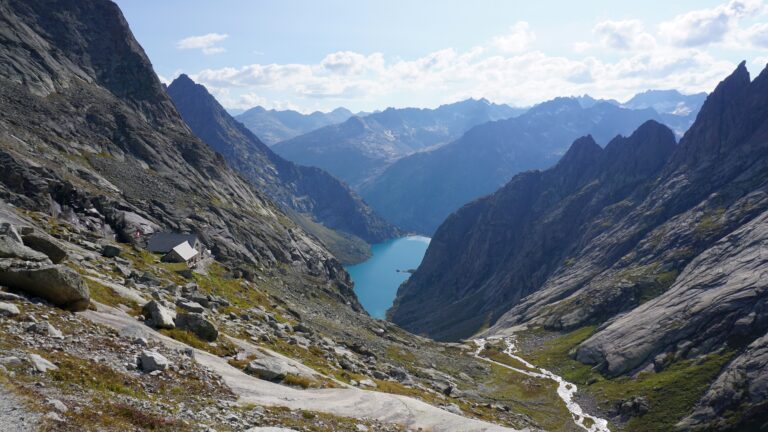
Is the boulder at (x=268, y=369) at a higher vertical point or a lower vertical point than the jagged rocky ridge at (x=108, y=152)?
lower

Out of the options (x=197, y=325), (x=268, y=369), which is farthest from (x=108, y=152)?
(x=268, y=369)

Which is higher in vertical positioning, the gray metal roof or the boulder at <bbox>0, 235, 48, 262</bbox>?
the boulder at <bbox>0, 235, 48, 262</bbox>


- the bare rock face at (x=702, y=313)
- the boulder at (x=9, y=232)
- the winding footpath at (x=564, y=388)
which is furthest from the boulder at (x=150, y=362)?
the bare rock face at (x=702, y=313)

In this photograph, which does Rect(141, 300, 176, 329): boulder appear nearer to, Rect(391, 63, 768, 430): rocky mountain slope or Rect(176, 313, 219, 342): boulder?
Rect(176, 313, 219, 342): boulder

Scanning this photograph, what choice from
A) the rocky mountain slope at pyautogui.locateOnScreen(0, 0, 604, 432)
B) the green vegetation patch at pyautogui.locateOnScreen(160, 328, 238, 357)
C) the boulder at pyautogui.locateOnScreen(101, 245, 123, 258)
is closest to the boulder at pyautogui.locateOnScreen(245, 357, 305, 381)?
the rocky mountain slope at pyautogui.locateOnScreen(0, 0, 604, 432)

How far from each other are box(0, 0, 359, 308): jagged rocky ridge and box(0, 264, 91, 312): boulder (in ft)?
151

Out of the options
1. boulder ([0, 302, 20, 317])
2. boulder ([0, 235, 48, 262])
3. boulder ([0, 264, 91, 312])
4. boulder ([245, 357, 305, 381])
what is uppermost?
boulder ([0, 235, 48, 262])

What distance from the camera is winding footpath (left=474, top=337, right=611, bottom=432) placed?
91.5 metres

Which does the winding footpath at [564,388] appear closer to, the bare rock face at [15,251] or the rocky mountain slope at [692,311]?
the rocky mountain slope at [692,311]

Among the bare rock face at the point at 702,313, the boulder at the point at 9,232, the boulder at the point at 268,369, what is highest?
the boulder at the point at 9,232

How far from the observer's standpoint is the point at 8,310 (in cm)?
2234

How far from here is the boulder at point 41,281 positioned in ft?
80.8

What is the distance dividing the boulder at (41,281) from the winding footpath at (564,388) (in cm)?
8583

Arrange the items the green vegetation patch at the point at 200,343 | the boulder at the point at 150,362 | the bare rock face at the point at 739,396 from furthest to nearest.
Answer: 1. the bare rock face at the point at 739,396
2. the green vegetation patch at the point at 200,343
3. the boulder at the point at 150,362
